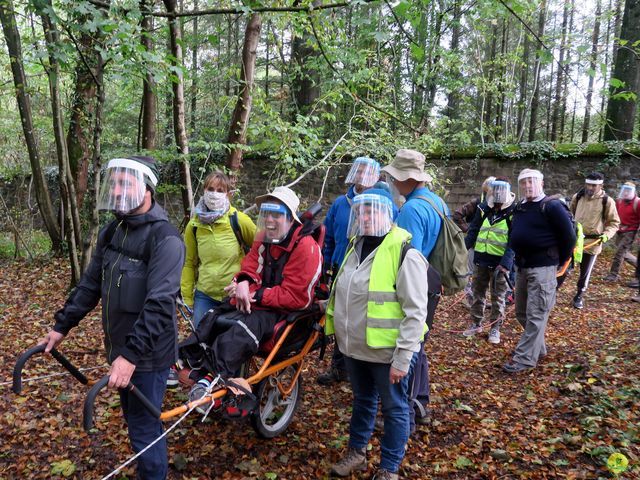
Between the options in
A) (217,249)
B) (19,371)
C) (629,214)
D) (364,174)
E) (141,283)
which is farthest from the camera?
(629,214)

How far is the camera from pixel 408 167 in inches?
142

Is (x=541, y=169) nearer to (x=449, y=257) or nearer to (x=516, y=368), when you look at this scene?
(x=516, y=368)

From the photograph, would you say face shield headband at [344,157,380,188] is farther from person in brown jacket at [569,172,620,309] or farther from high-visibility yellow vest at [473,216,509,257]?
person in brown jacket at [569,172,620,309]

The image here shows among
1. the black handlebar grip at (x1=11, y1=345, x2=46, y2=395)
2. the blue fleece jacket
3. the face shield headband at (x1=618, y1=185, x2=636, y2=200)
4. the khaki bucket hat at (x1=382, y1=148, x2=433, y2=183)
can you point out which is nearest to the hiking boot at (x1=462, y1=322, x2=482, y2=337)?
the blue fleece jacket

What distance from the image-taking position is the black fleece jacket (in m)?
2.28

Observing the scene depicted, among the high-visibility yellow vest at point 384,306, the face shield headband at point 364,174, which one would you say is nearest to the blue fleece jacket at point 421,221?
the high-visibility yellow vest at point 384,306

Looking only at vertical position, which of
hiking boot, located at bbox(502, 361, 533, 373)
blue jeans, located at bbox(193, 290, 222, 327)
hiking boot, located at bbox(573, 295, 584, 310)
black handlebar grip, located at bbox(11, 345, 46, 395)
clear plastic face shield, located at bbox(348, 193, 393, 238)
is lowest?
hiking boot, located at bbox(573, 295, 584, 310)

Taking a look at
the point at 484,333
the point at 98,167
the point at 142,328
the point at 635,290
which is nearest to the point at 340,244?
the point at 142,328

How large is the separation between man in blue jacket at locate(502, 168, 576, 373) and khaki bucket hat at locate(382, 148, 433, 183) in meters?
1.70

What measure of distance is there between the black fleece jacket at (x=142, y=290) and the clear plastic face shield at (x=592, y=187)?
7475mm

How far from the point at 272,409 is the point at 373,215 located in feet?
6.22

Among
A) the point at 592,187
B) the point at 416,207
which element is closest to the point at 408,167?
the point at 416,207

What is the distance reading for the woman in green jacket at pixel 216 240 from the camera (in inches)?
156

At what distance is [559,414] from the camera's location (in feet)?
13.0
